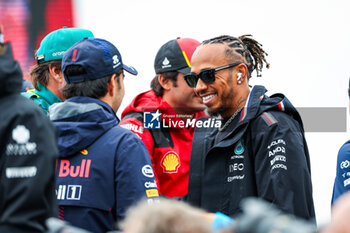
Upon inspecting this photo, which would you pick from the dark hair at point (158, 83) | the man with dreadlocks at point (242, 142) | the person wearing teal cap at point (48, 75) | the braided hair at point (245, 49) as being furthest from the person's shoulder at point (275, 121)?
the dark hair at point (158, 83)

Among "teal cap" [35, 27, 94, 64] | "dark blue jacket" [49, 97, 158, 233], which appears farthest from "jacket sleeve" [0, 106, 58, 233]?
"teal cap" [35, 27, 94, 64]

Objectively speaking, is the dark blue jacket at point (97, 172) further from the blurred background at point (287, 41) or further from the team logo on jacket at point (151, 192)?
the blurred background at point (287, 41)

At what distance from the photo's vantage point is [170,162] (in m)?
3.86

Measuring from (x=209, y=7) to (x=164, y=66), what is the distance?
996 mm

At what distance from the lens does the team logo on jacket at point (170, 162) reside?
383 centimetres

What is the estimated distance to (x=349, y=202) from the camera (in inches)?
48.8

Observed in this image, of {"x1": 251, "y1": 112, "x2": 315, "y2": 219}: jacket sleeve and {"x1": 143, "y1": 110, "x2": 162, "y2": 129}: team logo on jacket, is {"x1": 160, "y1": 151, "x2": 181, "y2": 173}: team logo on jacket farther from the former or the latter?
{"x1": 251, "y1": 112, "x2": 315, "y2": 219}: jacket sleeve

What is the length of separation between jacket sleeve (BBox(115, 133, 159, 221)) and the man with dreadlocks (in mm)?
572

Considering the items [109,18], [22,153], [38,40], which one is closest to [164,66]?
[109,18]

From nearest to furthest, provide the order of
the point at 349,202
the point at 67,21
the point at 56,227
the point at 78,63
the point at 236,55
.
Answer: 1. the point at 349,202
2. the point at 56,227
3. the point at 78,63
4. the point at 236,55
5. the point at 67,21

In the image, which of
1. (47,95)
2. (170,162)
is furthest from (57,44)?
(170,162)

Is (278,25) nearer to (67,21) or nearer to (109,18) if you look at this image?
(109,18)

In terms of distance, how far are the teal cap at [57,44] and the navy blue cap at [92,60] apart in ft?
2.17

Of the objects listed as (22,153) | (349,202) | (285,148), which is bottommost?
(285,148)
